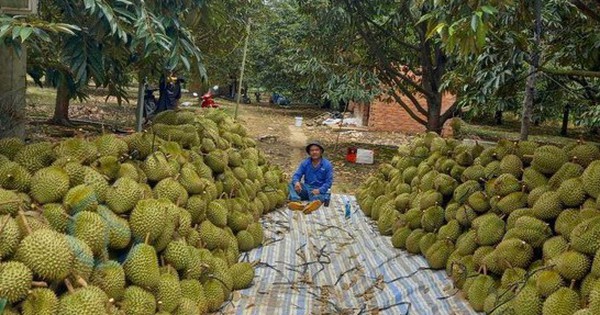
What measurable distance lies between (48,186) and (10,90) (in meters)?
1.40

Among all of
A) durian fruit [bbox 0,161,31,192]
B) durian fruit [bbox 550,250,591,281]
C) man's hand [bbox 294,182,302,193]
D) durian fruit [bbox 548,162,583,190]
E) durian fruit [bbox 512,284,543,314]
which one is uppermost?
durian fruit [bbox 548,162,583,190]

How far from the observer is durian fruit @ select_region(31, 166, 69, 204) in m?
3.06

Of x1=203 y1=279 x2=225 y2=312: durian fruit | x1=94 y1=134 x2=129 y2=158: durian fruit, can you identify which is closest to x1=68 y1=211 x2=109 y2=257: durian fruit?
x1=94 y1=134 x2=129 y2=158: durian fruit

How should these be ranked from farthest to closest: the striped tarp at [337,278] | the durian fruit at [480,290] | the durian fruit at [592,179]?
the striped tarp at [337,278] < the durian fruit at [480,290] < the durian fruit at [592,179]

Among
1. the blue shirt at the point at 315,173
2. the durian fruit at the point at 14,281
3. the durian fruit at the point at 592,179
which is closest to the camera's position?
the durian fruit at the point at 14,281

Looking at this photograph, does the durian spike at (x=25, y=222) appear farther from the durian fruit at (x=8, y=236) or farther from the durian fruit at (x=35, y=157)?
the durian fruit at (x=35, y=157)

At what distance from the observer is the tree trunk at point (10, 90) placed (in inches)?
159

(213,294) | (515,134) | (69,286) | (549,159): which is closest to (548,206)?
(549,159)

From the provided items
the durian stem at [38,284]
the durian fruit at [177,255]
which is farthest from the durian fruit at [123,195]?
the durian stem at [38,284]

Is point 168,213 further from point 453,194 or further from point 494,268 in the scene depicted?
point 453,194

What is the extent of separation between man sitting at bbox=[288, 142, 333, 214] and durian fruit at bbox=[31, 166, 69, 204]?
4136 mm

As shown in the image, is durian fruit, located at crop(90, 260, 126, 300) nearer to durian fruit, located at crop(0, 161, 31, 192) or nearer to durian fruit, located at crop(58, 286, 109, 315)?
durian fruit, located at crop(58, 286, 109, 315)

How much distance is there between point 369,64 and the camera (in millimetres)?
11930

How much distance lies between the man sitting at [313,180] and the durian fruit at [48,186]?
13.6 ft
